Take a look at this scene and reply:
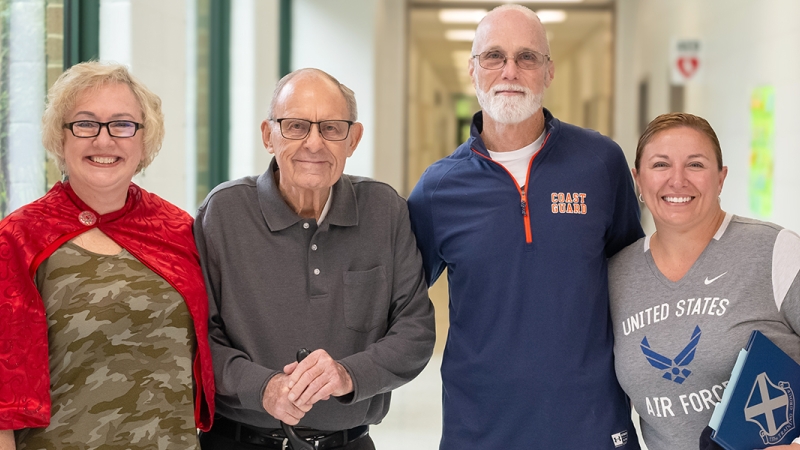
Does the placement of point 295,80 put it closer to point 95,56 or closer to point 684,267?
point 684,267

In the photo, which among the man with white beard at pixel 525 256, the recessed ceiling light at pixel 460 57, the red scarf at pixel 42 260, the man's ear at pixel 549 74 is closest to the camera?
the red scarf at pixel 42 260

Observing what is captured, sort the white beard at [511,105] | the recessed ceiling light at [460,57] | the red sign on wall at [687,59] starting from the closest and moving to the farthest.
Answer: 1. the white beard at [511,105]
2. the red sign on wall at [687,59]
3. the recessed ceiling light at [460,57]

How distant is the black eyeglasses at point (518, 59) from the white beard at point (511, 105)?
0.25 ft

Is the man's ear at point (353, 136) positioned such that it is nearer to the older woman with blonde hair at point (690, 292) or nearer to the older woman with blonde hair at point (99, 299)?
the older woman with blonde hair at point (99, 299)

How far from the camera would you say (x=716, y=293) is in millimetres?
1849

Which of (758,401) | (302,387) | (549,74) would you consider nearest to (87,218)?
(302,387)

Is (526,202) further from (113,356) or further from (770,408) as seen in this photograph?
(113,356)

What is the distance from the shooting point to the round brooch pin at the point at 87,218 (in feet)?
5.49

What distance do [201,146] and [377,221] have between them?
361 cm

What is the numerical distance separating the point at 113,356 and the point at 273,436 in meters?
0.46

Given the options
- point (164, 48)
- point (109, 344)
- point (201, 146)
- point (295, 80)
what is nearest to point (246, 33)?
point (201, 146)

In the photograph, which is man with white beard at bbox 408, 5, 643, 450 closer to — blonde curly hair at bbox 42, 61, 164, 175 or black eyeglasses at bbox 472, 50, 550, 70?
black eyeglasses at bbox 472, 50, 550, 70

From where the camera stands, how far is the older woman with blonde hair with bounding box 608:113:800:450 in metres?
1.80

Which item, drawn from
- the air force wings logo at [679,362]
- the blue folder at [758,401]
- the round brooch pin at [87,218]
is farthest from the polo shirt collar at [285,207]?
the blue folder at [758,401]
